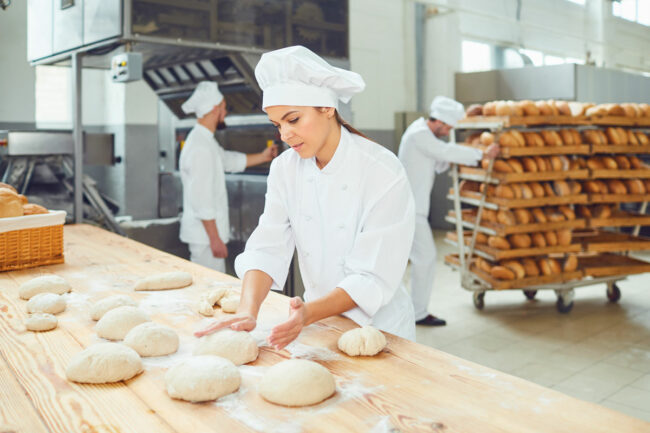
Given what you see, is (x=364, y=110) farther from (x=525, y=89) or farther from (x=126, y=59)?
(x=126, y=59)

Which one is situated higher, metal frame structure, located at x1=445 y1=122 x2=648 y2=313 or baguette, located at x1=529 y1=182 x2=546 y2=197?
baguette, located at x1=529 y1=182 x2=546 y2=197

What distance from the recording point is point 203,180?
3.40 m

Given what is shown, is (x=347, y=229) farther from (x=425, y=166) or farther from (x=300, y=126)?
(x=425, y=166)

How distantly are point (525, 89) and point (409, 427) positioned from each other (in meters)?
7.48

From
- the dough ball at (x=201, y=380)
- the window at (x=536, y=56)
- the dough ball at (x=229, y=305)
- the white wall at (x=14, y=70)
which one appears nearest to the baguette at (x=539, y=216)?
the dough ball at (x=229, y=305)

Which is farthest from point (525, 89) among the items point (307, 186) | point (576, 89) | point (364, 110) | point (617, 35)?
point (307, 186)

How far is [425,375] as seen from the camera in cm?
110

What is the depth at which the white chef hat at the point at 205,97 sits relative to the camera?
11.1ft

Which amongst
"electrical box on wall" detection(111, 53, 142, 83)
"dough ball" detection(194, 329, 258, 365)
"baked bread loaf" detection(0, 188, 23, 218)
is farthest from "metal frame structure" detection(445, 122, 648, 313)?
"dough ball" detection(194, 329, 258, 365)

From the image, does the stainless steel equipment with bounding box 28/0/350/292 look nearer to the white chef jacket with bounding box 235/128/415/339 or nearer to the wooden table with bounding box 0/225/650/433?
the white chef jacket with bounding box 235/128/415/339

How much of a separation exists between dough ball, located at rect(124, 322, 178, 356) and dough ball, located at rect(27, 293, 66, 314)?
1.20 ft

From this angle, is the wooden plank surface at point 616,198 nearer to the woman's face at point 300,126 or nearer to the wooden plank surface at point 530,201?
the wooden plank surface at point 530,201

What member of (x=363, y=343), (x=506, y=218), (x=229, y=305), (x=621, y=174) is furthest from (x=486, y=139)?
(x=363, y=343)

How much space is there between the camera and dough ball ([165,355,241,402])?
990 mm
